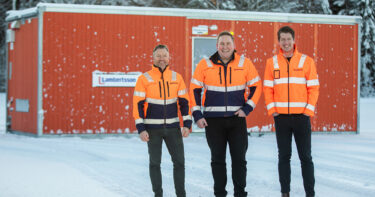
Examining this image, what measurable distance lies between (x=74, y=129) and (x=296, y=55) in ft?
22.7

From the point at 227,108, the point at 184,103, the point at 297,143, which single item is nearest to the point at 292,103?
the point at 297,143

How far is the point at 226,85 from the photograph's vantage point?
4469 millimetres

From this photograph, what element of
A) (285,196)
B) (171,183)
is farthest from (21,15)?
(285,196)

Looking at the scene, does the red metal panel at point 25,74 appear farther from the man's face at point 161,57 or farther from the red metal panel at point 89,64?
the man's face at point 161,57

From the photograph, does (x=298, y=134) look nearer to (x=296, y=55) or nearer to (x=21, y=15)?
(x=296, y=55)

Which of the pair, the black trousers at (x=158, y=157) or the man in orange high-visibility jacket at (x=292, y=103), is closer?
the black trousers at (x=158, y=157)

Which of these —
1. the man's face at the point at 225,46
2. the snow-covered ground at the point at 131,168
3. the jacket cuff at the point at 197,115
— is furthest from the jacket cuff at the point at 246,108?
the snow-covered ground at the point at 131,168

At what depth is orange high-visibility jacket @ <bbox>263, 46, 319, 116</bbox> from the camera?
178 inches

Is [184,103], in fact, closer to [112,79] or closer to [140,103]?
[140,103]

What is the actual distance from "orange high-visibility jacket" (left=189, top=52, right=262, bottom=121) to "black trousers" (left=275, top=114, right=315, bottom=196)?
1.29 feet

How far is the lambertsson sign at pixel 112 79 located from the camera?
10.4 metres

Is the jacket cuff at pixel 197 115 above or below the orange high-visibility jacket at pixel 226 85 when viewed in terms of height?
below

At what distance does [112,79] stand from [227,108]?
6.41m

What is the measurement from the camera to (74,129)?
34.2 ft
